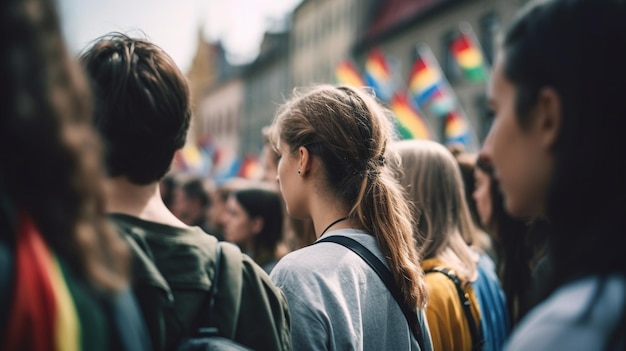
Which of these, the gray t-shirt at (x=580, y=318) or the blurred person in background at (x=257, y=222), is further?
the blurred person in background at (x=257, y=222)

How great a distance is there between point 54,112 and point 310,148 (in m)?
1.43

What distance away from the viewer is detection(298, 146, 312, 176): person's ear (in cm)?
237

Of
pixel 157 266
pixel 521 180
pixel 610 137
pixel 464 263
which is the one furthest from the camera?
pixel 464 263

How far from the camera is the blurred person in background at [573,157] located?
108cm

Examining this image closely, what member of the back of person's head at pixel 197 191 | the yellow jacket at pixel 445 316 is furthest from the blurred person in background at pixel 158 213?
the back of person's head at pixel 197 191

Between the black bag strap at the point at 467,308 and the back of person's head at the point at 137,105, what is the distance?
150 cm

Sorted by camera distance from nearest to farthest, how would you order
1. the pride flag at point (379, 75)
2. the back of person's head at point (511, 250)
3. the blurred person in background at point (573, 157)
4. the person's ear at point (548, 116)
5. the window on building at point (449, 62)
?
the blurred person in background at point (573, 157) → the person's ear at point (548, 116) → the back of person's head at point (511, 250) → the pride flag at point (379, 75) → the window on building at point (449, 62)

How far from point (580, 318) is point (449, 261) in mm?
1880

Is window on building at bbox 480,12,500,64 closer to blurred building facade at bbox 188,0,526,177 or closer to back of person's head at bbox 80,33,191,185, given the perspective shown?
blurred building facade at bbox 188,0,526,177

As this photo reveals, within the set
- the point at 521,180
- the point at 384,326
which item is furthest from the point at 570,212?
the point at 384,326

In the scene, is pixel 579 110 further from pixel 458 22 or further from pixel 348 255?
pixel 458 22

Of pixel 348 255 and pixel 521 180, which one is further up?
pixel 521 180

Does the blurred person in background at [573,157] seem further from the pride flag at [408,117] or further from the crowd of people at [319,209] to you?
the pride flag at [408,117]

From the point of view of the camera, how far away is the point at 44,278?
3.23 ft
